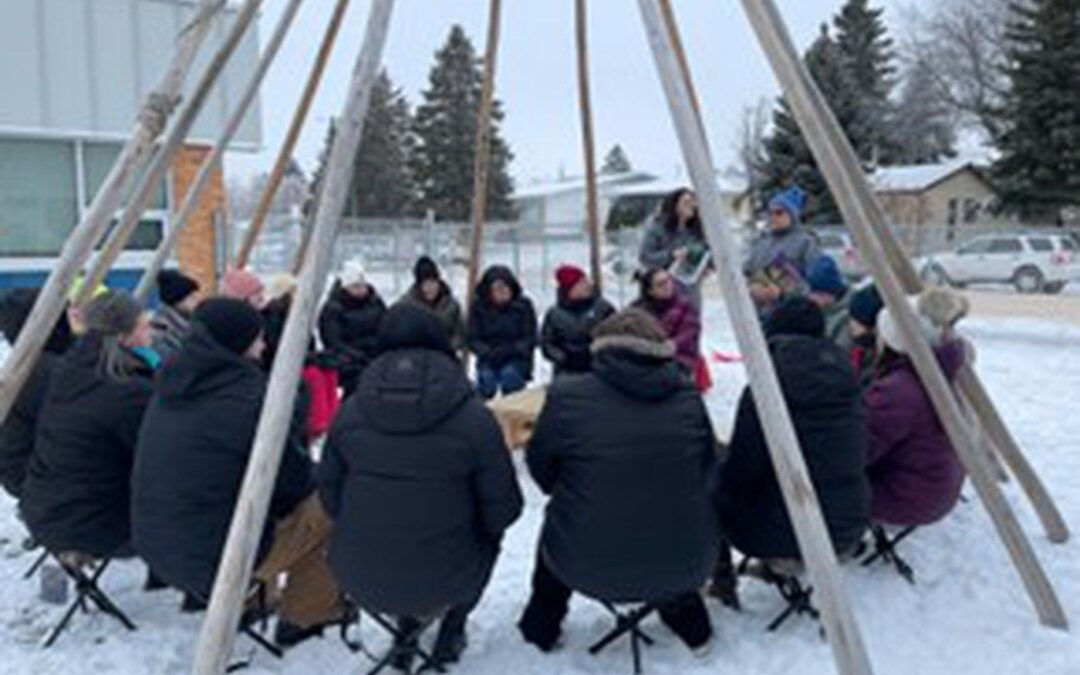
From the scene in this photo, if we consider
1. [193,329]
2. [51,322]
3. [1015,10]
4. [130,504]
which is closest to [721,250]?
[193,329]

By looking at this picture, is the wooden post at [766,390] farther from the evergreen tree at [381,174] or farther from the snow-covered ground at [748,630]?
the evergreen tree at [381,174]

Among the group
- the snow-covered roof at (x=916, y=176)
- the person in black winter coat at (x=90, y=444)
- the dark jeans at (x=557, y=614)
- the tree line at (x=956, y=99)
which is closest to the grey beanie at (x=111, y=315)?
the person in black winter coat at (x=90, y=444)

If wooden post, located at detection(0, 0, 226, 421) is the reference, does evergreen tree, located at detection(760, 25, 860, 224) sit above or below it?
above

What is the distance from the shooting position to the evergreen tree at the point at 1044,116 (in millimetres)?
→ 28719

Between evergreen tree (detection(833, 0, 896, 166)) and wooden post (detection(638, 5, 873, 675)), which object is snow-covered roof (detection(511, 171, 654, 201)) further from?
wooden post (detection(638, 5, 873, 675))

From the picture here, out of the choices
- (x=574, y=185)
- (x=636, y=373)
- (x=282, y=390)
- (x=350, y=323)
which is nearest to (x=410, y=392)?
(x=282, y=390)

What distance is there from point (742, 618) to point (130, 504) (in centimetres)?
271

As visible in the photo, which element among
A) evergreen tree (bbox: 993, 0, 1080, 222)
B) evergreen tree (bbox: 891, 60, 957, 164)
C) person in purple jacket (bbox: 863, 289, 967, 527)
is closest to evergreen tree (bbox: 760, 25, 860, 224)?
evergreen tree (bbox: 993, 0, 1080, 222)

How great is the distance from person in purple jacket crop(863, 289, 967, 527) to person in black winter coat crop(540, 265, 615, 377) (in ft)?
8.38

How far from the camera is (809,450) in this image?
4074 mm

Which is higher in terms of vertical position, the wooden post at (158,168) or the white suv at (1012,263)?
the wooden post at (158,168)

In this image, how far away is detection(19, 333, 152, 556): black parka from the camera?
13.5 feet

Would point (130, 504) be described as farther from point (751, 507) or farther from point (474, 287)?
point (474, 287)

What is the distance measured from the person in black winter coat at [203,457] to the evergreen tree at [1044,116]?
30.0m
